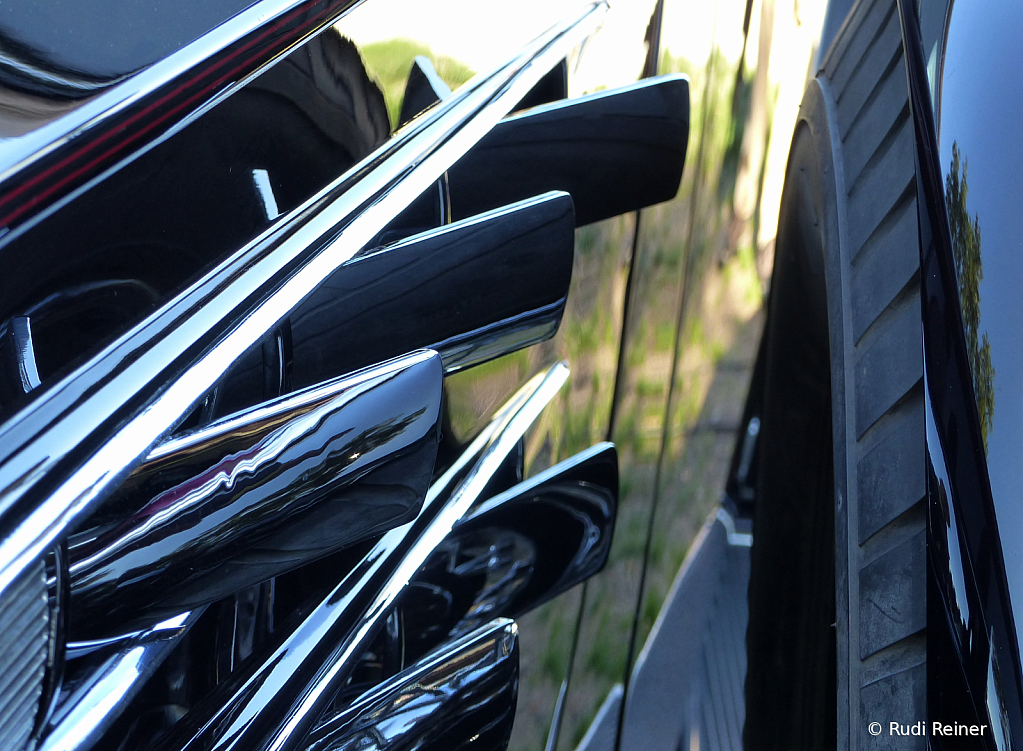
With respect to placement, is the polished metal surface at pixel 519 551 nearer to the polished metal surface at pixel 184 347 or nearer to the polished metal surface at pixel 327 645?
the polished metal surface at pixel 327 645

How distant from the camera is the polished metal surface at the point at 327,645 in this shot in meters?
0.41

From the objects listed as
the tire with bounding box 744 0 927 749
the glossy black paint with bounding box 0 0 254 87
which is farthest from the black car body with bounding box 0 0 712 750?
the tire with bounding box 744 0 927 749

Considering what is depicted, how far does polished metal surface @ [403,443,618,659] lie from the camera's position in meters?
0.56

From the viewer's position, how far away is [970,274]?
1.73ft

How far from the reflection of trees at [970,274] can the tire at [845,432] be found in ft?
0.09

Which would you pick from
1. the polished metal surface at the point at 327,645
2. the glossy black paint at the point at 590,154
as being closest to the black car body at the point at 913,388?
the glossy black paint at the point at 590,154

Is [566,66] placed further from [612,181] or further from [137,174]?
[137,174]

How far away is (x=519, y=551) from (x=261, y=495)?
273 millimetres

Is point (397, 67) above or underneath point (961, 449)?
above

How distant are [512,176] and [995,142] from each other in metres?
0.27

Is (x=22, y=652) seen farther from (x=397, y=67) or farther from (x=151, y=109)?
(x=397, y=67)

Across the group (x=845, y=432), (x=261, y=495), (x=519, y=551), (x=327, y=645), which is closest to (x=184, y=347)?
(x=261, y=495)

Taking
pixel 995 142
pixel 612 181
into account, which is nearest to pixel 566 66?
pixel 612 181

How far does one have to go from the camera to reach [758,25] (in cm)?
82
